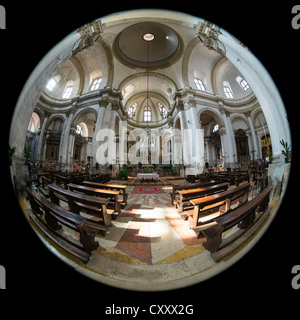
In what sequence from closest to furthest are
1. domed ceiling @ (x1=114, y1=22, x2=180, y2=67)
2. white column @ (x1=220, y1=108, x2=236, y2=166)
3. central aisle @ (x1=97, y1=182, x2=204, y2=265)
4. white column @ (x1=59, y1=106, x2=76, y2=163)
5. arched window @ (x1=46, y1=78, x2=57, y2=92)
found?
central aisle @ (x1=97, y1=182, x2=204, y2=265) → arched window @ (x1=46, y1=78, x2=57, y2=92) → white column @ (x1=59, y1=106, x2=76, y2=163) → domed ceiling @ (x1=114, y1=22, x2=180, y2=67) → white column @ (x1=220, y1=108, x2=236, y2=166)

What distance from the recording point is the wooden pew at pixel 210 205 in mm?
1399

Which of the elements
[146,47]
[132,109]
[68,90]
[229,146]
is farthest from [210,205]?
[132,109]

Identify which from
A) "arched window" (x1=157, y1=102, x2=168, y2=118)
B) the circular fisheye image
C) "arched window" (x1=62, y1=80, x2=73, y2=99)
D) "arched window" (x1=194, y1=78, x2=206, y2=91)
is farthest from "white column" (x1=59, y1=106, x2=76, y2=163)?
"arched window" (x1=157, y1=102, x2=168, y2=118)

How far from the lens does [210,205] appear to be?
1.94 m

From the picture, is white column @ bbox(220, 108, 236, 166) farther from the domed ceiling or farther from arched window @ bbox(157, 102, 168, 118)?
arched window @ bbox(157, 102, 168, 118)

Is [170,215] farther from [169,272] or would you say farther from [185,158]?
[185,158]

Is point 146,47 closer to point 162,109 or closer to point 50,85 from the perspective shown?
point 50,85

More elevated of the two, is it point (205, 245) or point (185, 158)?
point (185, 158)

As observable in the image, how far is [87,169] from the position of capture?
791 centimetres

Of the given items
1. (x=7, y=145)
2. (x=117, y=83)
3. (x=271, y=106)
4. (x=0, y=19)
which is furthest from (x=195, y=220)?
(x=117, y=83)

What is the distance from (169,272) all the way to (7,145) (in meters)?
1.51

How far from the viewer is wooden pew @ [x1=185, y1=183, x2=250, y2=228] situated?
4.59ft

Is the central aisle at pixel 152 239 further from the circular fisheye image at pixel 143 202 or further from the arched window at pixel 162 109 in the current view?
the arched window at pixel 162 109

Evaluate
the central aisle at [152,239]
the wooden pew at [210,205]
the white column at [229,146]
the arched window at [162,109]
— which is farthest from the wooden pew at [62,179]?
the arched window at [162,109]
